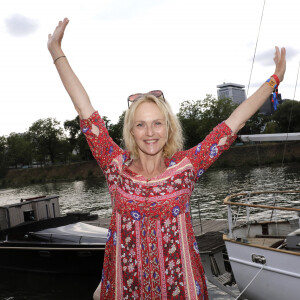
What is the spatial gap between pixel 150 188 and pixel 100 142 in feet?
1.25

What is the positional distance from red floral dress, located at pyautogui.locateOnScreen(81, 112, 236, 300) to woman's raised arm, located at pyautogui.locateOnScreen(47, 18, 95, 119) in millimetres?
82

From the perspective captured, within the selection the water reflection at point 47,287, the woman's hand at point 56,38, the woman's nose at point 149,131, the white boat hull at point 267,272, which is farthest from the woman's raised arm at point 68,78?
the water reflection at point 47,287

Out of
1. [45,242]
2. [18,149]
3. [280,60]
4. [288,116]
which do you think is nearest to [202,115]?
[288,116]

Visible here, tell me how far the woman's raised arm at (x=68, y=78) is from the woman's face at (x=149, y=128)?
265mm

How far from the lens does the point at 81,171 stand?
7412cm

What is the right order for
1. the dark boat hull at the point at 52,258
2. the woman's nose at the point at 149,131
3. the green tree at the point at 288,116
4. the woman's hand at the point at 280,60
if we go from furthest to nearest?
the green tree at the point at 288,116 → the dark boat hull at the point at 52,258 → the woman's hand at the point at 280,60 → the woman's nose at the point at 149,131

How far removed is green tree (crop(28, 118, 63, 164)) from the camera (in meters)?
96.8

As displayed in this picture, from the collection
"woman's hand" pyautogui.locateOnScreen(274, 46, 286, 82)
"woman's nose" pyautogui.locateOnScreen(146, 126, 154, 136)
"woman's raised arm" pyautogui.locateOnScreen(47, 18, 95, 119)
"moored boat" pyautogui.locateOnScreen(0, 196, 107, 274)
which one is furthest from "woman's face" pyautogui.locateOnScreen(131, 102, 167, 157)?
"moored boat" pyautogui.locateOnScreen(0, 196, 107, 274)

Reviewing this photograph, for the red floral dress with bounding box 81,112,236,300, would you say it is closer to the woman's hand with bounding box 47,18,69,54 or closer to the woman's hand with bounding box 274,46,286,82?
the woman's hand with bounding box 47,18,69,54

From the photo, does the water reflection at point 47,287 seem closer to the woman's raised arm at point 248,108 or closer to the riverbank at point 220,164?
the woman's raised arm at point 248,108

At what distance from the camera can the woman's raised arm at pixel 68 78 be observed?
2023 millimetres

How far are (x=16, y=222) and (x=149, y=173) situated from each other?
1539 centimetres

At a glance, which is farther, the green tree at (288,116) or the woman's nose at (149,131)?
the green tree at (288,116)

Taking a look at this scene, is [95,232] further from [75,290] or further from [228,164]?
[228,164]
